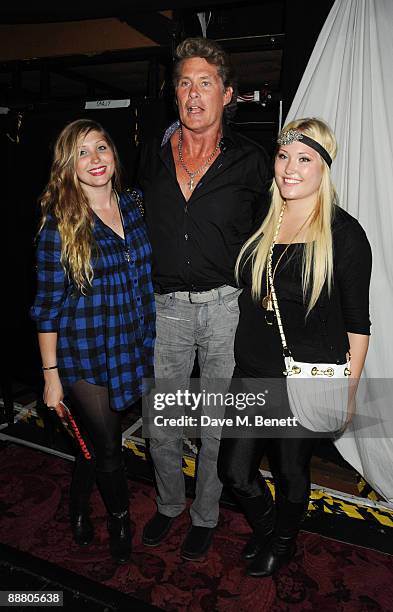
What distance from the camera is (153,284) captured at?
200cm

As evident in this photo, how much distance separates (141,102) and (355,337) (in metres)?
1.80

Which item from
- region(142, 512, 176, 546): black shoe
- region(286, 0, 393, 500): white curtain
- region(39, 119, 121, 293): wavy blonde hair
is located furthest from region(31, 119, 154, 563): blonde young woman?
region(286, 0, 393, 500): white curtain

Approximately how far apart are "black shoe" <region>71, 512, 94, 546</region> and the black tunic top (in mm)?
1261

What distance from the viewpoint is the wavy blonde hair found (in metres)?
1.69

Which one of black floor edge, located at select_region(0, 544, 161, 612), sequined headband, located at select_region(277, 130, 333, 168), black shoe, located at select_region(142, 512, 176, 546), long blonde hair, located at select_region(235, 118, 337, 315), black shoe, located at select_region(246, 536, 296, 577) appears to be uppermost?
sequined headband, located at select_region(277, 130, 333, 168)

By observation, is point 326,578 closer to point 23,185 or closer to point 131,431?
point 131,431

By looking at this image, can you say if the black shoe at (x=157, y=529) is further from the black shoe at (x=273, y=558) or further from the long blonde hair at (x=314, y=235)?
the long blonde hair at (x=314, y=235)

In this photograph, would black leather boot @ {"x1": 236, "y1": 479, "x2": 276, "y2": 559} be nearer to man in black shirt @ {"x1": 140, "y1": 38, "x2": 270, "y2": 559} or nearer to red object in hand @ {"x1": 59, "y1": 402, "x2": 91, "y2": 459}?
man in black shirt @ {"x1": 140, "y1": 38, "x2": 270, "y2": 559}

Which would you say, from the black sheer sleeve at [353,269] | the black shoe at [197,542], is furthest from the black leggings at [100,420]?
the black sheer sleeve at [353,269]

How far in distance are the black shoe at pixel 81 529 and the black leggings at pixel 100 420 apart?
46 centimetres

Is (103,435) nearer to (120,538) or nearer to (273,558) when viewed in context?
(120,538)

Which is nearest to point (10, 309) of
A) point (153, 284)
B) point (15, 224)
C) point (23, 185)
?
point (15, 224)

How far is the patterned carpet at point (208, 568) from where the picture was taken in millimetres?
1897

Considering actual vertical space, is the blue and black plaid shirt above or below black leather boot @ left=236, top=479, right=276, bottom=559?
above
